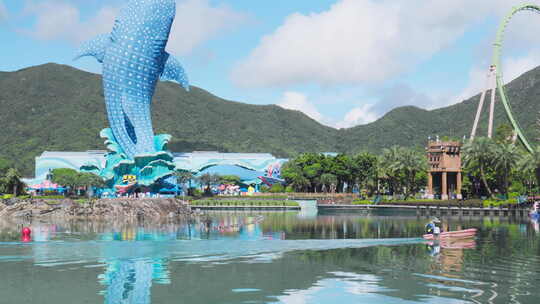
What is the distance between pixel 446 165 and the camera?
9338cm

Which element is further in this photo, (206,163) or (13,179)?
(206,163)

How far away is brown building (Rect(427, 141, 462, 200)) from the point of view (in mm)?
93200

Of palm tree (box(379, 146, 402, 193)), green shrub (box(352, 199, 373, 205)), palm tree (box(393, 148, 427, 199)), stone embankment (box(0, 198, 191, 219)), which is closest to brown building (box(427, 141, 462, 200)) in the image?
palm tree (box(393, 148, 427, 199))

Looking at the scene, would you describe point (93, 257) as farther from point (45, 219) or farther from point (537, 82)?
point (537, 82)

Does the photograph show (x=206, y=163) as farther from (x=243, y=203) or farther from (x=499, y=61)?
(x=499, y=61)

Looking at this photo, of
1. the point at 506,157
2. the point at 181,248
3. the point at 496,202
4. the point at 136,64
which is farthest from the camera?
the point at 136,64

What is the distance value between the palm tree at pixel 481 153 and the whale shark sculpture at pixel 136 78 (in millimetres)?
35939

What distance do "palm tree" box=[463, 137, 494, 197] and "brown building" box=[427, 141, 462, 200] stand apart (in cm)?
890

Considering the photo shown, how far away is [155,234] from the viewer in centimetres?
4569

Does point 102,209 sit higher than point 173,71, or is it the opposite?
point 173,71

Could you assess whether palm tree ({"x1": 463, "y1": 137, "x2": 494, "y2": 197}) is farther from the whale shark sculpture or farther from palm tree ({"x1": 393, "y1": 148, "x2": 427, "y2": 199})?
the whale shark sculpture

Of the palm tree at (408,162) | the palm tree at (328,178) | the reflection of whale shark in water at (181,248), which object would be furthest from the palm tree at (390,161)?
the reflection of whale shark in water at (181,248)

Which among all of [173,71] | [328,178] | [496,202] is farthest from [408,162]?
[173,71]

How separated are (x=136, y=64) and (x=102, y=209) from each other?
30.7m
